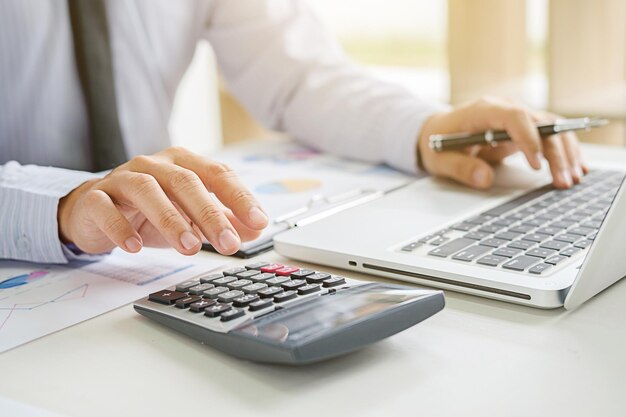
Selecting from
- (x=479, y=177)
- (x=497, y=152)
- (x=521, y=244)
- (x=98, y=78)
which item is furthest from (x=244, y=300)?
(x=98, y=78)

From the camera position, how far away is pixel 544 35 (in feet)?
5.72

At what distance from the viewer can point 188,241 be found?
0.59 meters

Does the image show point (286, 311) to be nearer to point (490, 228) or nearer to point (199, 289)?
point (199, 289)

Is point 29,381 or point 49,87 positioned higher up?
point 49,87

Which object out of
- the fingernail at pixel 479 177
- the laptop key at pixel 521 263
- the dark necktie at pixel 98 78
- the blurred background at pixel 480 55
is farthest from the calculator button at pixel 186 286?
the blurred background at pixel 480 55

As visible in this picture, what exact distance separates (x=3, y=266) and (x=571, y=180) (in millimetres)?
545

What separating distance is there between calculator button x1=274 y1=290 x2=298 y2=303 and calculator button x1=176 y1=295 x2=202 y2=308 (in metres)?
0.06

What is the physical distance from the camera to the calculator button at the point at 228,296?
1.71ft

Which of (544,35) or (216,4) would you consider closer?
(216,4)

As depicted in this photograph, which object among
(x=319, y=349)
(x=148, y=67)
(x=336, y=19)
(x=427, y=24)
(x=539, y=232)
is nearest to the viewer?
(x=319, y=349)

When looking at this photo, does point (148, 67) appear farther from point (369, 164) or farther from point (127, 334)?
point (127, 334)

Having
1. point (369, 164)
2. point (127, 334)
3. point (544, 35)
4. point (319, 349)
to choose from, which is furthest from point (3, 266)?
point (544, 35)

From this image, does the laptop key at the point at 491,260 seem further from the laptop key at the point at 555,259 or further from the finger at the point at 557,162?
the finger at the point at 557,162

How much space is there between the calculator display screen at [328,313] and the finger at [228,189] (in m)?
0.13
